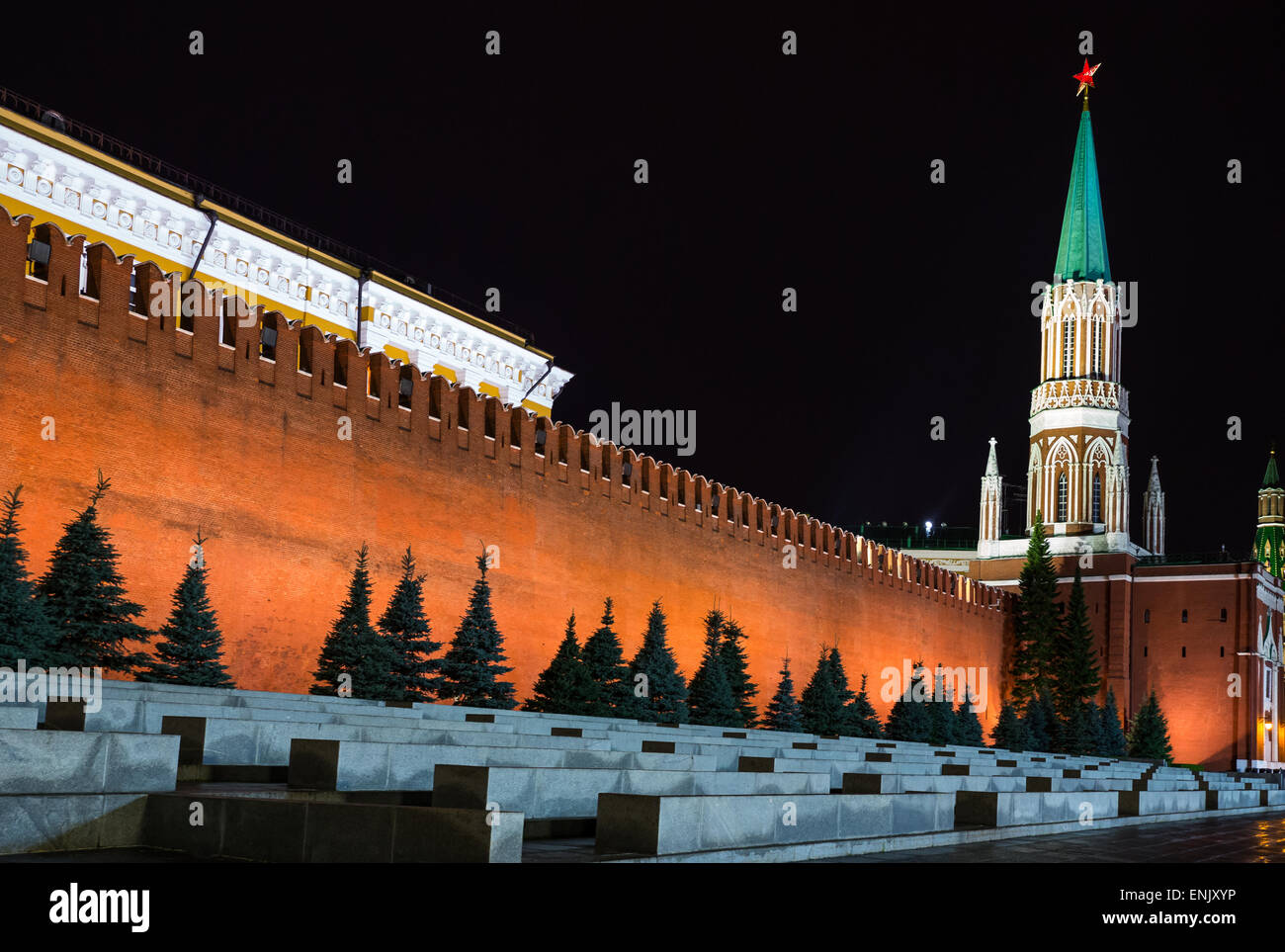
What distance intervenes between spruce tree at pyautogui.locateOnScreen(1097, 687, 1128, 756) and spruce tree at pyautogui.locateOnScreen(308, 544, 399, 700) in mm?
23598

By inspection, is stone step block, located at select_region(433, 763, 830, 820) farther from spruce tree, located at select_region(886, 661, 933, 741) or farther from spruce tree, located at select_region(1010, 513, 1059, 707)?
spruce tree, located at select_region(1010, 513, 1059, 707)

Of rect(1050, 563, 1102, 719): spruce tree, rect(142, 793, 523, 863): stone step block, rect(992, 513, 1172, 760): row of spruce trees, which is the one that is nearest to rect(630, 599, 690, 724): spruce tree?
rect(142, 793, 523, 863): stone step block

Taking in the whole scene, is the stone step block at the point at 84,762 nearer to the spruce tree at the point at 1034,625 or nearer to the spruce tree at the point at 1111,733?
the spruce tree at the point at 1111,733

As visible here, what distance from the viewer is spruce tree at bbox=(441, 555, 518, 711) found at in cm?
1652

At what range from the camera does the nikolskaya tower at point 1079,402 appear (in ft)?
147

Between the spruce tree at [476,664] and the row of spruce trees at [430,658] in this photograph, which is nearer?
the row of spruce trees at [430,658]

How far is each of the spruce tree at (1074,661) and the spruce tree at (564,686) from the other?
76.8ft

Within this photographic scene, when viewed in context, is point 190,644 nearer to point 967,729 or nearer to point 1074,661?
point 967,729

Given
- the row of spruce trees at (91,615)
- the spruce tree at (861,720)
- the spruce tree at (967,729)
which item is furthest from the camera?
the spruce tree at (967,729)

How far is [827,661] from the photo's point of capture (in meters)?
24.9

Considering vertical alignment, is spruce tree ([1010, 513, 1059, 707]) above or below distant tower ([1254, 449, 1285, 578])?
below

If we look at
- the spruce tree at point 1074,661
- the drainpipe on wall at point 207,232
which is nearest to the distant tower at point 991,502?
the spruce tree at point 1074,661
